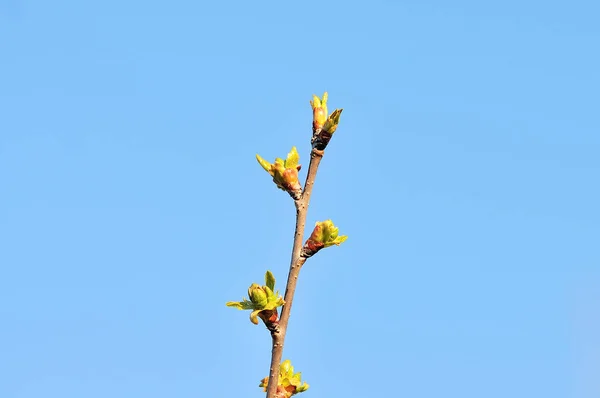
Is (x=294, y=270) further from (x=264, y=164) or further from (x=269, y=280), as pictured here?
(x=264, y=164)

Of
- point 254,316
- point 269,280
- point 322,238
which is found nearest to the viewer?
point 254,316

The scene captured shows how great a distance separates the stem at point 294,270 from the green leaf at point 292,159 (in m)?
0.28

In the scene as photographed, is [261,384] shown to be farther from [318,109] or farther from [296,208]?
[318,109]

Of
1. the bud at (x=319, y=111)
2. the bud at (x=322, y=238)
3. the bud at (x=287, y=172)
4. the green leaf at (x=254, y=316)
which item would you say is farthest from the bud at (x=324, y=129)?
the green leaf at (x=254, y=316)

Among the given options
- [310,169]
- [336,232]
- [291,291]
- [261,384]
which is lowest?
[261,384]

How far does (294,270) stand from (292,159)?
0.96 metres

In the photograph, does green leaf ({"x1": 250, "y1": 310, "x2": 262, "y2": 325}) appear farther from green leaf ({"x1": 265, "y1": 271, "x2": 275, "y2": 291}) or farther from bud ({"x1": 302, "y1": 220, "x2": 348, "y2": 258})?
bud ({"x1": 302, "y1": 220, "x2": 348, "y2": 258})

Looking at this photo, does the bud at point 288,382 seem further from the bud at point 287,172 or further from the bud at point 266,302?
the bud at point 287,172

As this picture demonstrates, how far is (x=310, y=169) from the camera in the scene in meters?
5.95

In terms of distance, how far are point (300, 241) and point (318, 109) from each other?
107cm

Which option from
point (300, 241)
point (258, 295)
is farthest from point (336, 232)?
point (258, 295)

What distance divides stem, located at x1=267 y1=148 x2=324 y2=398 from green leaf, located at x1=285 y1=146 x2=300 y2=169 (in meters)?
0.28

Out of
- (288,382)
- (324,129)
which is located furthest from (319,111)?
(288,382)

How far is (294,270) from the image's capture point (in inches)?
225
